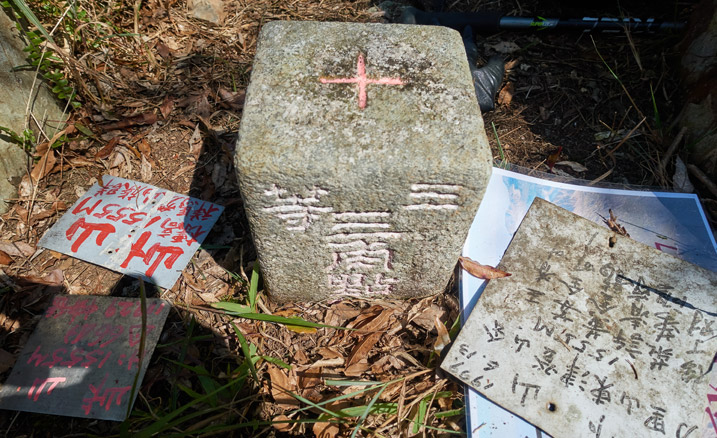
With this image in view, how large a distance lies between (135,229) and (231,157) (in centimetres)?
53

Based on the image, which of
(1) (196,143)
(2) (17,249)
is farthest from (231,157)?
(2) (17,249)

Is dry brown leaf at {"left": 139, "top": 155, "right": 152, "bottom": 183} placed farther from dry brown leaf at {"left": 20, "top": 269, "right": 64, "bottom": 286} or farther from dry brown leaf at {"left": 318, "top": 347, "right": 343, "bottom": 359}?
dry brown leaf at {"left": 318, "top": 347, "right": 343, "bottom": 359}

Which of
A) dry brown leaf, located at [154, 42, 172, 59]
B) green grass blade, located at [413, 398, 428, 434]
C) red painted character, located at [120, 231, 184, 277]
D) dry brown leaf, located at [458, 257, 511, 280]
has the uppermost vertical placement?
dry brown leaf, located at [154, 42, 172, 59]

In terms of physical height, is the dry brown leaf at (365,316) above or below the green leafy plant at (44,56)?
below

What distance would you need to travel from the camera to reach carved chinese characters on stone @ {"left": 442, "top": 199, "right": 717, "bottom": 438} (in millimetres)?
1295

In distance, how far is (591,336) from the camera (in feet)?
4.62

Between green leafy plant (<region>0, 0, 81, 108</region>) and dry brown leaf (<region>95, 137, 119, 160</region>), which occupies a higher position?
green leafy plant (<region>0, 0, 81, 108</region>)

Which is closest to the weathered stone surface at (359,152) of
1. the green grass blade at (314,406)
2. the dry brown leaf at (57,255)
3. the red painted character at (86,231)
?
the green grass blade at (314,406)

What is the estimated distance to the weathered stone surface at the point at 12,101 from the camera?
5.57 feet

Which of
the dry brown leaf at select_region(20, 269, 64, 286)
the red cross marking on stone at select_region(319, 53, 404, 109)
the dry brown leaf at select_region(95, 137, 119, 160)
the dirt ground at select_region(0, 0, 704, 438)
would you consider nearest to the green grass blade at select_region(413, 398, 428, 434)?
the dirt ground at select_region(0, 0, 704, 438)

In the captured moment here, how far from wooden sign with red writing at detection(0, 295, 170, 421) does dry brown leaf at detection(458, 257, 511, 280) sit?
114 cm

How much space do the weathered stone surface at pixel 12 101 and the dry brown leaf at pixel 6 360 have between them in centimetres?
67

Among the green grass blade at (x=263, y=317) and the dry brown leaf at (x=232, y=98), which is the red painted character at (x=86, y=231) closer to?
the green grass blade at (x=263, y=317)

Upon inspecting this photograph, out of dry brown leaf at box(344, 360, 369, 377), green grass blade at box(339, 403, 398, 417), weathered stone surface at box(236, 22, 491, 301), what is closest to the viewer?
weathered stone surface at box(236, 22, 491, 301)
